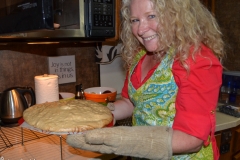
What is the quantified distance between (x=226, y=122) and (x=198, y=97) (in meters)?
0.78

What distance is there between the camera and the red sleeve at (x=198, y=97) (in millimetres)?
744

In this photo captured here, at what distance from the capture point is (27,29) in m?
0.59

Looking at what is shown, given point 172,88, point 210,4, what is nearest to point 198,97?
Answer: point 172,88

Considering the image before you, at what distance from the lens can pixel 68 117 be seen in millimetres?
872

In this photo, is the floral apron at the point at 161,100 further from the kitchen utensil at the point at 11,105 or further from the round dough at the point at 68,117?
the kitchen utensil at the point at 11,105

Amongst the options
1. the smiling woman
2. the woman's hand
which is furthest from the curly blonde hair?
the woman's hand

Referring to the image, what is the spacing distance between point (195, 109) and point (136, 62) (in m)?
0.44

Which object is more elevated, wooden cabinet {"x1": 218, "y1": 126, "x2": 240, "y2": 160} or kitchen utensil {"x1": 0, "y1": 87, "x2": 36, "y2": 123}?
kitchen utensil {"x1": 0, "y1": 87, "x2": 36, "y2": 123}

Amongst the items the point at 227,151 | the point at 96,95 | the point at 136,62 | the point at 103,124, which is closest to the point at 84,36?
the point at 136,62

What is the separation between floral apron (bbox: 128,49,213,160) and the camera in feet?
2.83

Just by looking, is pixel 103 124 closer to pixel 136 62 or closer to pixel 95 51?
pixel 136 62

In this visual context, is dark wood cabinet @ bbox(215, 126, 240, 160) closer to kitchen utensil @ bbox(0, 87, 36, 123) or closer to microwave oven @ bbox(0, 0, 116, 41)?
microwave oven @ bbox(0, 0, 116, 41)

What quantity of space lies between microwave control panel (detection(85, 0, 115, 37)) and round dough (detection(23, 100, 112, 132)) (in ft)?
1.22

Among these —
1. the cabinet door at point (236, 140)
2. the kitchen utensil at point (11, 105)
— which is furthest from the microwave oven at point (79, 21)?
the cabinet door at point (236, 140)
